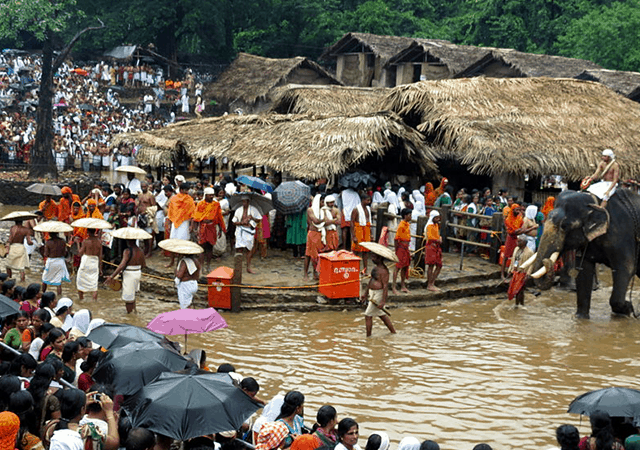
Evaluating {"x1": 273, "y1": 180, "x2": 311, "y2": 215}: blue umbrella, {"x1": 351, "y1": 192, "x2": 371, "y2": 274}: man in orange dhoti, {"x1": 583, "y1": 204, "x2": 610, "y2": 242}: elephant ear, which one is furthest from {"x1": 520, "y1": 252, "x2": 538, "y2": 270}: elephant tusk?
{"x1": 273, "y1": 180, "x2": 311, "y2": 215}: blue umbrella

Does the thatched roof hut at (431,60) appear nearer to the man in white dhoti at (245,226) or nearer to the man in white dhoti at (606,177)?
the man in white dhoti at (606,177)

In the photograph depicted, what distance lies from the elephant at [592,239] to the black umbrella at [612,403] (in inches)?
219

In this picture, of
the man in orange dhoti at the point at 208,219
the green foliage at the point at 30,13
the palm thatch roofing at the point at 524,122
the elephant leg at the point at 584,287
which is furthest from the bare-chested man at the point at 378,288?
the green foliage at the point at 30,13

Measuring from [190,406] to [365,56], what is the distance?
30.6m

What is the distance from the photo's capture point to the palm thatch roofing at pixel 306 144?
1641 cm

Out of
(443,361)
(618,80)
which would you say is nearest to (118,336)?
(443,361)

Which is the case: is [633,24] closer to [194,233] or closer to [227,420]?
[194,233]

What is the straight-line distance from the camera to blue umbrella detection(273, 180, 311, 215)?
15.5m

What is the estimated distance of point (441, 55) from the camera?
3100cm

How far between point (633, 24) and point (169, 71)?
23.4 meters

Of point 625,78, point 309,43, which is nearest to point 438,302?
point 625,78

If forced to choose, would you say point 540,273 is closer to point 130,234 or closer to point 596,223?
point 596,223

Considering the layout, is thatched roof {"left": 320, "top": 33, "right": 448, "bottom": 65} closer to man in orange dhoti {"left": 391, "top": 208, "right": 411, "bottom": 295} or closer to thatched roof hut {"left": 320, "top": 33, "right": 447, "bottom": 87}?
thatched roof hut {"left": 320, "top": 33, "right": 447, "bottom": 87}

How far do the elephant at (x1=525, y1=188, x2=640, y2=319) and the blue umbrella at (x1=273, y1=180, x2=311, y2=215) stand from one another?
4.72 m
